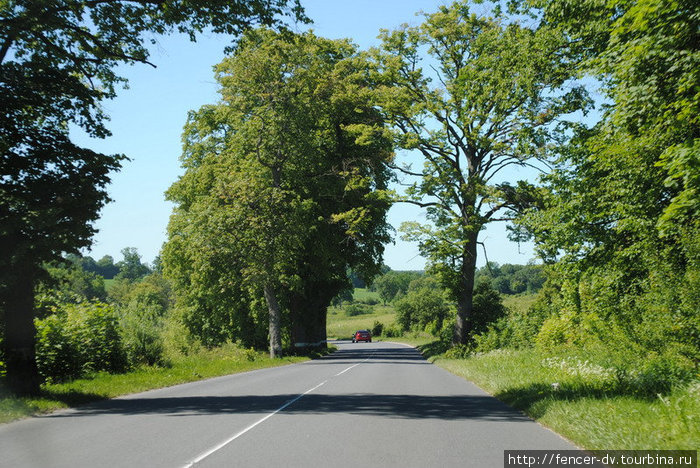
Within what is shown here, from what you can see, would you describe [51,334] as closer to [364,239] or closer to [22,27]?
[22,27]

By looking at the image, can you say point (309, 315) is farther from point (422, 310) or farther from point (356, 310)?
point (356, 310)

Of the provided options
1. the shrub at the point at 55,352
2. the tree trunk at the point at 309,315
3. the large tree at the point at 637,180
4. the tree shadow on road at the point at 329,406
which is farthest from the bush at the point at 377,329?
the tree shadow on road at the point at 329,406

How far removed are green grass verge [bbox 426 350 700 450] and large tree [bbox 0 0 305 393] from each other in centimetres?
1059

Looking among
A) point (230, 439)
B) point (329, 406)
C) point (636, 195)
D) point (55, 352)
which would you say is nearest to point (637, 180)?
point (636, 195)

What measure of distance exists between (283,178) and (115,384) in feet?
67.0

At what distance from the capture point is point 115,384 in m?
16.7

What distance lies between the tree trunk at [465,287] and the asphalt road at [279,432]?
15504 millimetres

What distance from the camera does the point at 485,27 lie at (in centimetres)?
2909

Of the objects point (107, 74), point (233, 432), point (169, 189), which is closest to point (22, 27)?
point (107, 74)

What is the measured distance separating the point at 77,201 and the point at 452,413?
9279 millimetres

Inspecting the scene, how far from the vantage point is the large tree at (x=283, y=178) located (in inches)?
1271

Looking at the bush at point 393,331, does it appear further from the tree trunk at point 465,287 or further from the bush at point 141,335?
the bush at point 141,335

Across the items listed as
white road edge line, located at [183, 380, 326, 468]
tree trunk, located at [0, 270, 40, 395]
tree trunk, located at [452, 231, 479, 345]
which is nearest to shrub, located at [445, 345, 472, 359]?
tree trunk, located at [452, 231, 479, 345]

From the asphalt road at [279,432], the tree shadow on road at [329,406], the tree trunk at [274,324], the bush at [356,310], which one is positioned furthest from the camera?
the bush at [356,310]
